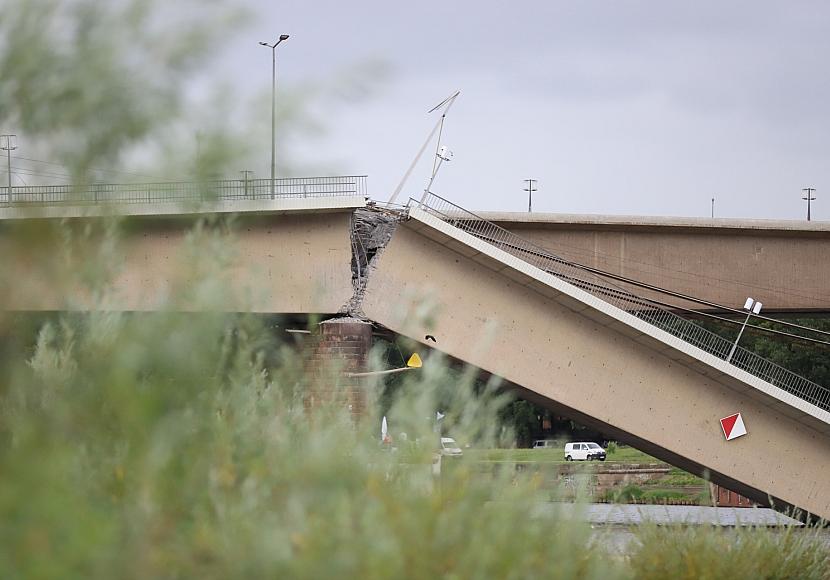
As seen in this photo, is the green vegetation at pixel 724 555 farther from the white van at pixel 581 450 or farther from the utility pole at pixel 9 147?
the white van at pixel 581 450

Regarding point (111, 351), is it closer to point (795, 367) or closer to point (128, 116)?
point (128, 116)

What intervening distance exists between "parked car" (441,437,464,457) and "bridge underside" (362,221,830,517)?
43.3 feet

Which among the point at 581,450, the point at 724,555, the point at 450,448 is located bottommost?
the point at 581,450

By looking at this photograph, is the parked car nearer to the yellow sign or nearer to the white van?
the yellow sign

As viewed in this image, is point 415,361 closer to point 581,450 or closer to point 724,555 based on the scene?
point 724,555

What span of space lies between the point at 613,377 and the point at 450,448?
13.8 metres

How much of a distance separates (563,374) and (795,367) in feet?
120

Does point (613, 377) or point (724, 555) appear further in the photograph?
point (613, 377)

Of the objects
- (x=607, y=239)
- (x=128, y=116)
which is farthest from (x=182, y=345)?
(x=607, y=239)

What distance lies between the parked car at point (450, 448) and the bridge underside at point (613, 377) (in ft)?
43.3

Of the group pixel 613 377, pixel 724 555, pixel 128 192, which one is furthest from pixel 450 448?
pixel 613 377

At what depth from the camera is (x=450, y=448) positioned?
25.0 ft

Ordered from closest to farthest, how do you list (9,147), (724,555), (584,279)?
1. (9,147)
2. (724,555)
3. (584,279)

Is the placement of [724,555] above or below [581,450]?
above
